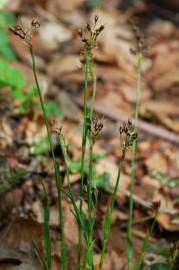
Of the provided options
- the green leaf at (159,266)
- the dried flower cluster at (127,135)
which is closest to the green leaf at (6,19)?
the green leaf at (159,266)

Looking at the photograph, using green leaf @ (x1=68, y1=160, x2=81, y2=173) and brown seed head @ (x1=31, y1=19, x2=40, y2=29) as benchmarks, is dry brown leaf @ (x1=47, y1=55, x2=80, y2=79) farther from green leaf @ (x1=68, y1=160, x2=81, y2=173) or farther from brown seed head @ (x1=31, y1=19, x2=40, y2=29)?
brown seed head @ (x1=31, y1=19, x2=40, y2=29)

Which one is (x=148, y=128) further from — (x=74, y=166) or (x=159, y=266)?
(x=159, y=266)

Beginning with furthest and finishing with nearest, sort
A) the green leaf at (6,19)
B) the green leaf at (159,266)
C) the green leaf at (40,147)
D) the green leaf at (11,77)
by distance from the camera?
the green leaf at (6,19) → the green leaf at (11,77) → the green leaf at (40,147) → the green leaf at (159,266)

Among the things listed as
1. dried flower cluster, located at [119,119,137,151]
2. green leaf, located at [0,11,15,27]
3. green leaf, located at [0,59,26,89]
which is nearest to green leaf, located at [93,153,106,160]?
green leaf, located at [0,59,26,89]

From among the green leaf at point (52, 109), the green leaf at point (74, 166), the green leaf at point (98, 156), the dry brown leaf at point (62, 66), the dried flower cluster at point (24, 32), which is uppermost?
the dry brown leaf at point (62, 66)

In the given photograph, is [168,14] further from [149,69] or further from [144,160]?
[144,160]

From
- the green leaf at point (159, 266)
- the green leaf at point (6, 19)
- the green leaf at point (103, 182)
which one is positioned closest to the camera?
the green leaf at point (159, 266)

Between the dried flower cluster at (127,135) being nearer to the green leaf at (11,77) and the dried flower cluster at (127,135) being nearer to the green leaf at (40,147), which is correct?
the green leaf at (40,147)

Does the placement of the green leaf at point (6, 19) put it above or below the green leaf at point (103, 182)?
above

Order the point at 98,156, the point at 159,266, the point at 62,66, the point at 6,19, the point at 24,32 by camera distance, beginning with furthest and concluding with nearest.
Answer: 1. the point at 62,66
2. the point at 6,19
3. the point at 98,156
4. the point at 159,266
5. the point at 24,32

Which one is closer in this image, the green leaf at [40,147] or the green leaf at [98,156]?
the green leaf at [40,147]

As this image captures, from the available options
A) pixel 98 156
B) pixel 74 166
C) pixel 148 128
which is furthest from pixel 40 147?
pixel 148 128
